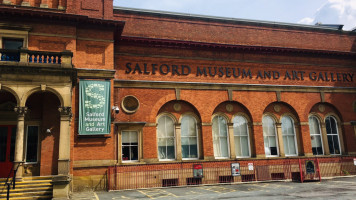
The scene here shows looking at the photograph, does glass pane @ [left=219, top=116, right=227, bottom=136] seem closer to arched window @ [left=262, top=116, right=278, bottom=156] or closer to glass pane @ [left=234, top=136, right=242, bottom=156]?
glass pane @ [left=234, top=136, right=242, bottom=156]

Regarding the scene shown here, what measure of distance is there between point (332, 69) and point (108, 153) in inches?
728

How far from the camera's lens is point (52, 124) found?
15.4m

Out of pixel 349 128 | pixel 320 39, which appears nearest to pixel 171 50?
pixel 320 39

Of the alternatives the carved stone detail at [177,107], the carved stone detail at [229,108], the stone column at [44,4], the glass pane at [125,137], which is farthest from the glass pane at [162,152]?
the stone column at [44,4]

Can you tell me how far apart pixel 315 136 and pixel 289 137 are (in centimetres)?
226

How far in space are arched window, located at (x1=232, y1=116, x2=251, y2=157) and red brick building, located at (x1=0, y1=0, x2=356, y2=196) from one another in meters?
0.07

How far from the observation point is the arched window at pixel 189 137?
19234 mm

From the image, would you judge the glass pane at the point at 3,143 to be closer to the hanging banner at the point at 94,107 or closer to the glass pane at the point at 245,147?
the hanging banner at the point at 94,107

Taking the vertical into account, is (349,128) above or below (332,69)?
below

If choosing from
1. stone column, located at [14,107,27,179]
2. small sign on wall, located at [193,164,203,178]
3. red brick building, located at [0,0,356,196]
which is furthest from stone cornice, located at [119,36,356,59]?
small sign on wall, located at [193,164,203,178]

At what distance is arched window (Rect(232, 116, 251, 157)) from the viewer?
2031 centimetres

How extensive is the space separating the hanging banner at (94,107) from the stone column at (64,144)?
6.72 feet

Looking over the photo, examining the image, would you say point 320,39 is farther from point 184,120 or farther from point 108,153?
point 108,153

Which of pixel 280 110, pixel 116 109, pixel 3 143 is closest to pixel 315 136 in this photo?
pixel 280 110
